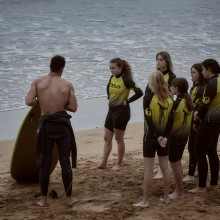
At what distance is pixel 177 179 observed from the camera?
6.58 m

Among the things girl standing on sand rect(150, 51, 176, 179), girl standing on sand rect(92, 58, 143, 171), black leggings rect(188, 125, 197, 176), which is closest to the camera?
black leggings rect(188, 125, 197, 176)

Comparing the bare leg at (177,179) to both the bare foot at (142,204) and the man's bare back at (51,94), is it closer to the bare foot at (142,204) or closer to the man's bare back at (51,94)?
the bare foot at (142,204)

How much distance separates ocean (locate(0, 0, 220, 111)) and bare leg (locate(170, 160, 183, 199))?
260 inches

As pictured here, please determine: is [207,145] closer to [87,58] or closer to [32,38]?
[87,58]

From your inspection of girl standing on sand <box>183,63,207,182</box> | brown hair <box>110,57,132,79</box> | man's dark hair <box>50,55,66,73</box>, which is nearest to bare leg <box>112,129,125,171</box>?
brown hair <box>110,57,132,79</box>

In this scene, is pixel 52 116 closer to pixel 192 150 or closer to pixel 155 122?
pixel 155 122

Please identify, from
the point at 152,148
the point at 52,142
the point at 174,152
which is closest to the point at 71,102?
the point at 52,142

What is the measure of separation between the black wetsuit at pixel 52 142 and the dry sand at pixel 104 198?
0.31m

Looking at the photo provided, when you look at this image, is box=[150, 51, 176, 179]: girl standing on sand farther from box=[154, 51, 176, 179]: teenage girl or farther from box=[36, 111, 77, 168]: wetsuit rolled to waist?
box=[36, 111, 77, 168]: wetsuit rolled to waist

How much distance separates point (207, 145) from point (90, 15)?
22717 millimetres

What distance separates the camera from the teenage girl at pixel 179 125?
6.41 meters

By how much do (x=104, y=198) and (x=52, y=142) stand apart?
89cm

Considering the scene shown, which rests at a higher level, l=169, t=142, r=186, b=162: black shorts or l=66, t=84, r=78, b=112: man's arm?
l=66, t=84, r=78, b=112: man's arm

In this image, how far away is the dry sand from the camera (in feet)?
19.9
